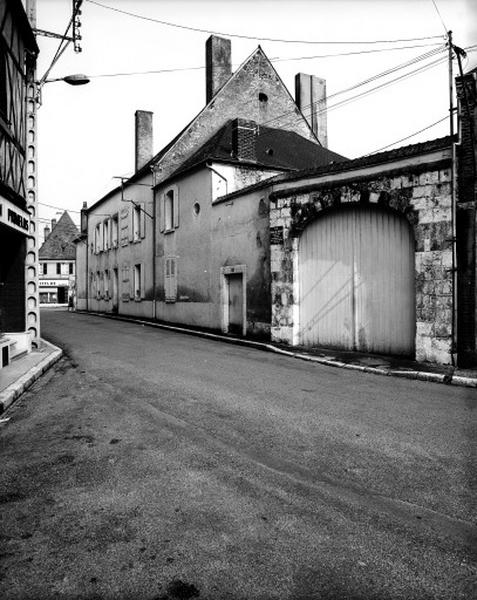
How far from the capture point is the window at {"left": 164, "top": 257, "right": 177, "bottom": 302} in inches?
803

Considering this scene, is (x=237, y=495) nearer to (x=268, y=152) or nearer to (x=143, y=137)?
(x=268, y=152)

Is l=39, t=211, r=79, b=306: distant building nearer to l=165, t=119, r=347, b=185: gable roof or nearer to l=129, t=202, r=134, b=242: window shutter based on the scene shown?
l=129, t=202, r=134, b=242: window shutter

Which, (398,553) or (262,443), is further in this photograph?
(262,443)

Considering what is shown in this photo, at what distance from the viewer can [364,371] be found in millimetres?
9516

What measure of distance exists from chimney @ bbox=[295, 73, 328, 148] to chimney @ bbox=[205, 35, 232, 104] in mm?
5570

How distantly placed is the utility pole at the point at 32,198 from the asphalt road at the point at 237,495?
5196 millimetres

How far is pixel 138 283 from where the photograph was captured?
83.6ft

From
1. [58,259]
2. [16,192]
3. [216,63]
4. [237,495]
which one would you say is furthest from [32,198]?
[58,259]

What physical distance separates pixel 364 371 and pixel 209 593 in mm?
7498

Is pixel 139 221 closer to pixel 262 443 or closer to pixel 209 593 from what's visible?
pixel 262 443

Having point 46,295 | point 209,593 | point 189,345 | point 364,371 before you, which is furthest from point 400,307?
point 46,295

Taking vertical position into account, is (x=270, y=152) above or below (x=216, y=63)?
below

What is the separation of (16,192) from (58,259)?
4727 cm

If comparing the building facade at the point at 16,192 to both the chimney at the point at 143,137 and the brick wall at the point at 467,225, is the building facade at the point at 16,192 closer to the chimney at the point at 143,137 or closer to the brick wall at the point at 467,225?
the brick wall at the point at 467,225
